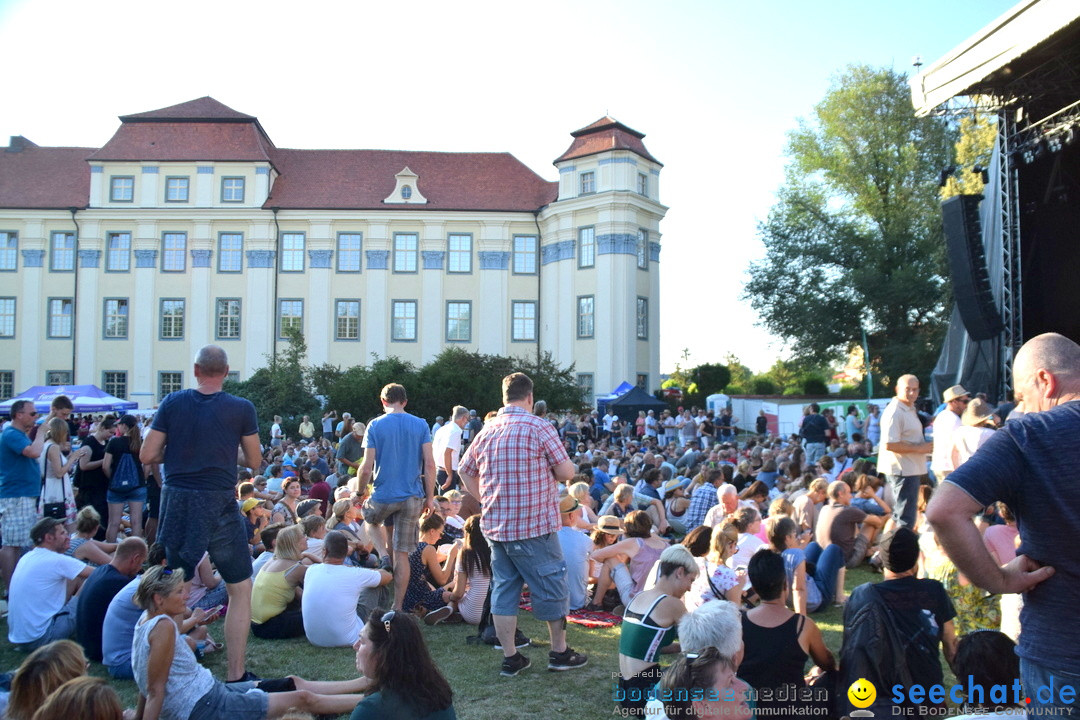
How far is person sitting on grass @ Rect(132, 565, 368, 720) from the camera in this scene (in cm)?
444

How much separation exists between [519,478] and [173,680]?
240cm

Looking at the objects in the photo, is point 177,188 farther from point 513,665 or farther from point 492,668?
point 513,665

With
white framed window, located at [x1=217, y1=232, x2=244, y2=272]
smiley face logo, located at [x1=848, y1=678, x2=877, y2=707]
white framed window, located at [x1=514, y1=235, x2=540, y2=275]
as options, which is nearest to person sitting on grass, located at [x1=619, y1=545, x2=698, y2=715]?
smiley face logo, located at [x1=848, y1=678, x2=877, y2=707]

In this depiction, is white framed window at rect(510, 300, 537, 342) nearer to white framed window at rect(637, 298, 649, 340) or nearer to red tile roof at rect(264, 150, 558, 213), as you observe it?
red tile roof at rect(264, 150, 558, 213)

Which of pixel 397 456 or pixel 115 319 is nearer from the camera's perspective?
pixel 397 456

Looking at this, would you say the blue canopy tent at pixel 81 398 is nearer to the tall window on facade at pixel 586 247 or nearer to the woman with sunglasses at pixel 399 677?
the tall window on facade at pixel 586 247

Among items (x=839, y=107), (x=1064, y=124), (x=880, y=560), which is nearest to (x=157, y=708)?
(x=880, y=560)

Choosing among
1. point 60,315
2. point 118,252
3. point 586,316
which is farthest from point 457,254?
point 60,315

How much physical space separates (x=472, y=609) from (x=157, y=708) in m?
3.22

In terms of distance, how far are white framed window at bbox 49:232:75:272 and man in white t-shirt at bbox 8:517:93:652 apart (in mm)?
41145

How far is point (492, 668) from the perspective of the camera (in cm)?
592

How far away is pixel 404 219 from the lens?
42.4 metres

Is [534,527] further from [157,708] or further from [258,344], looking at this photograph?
[258,344]

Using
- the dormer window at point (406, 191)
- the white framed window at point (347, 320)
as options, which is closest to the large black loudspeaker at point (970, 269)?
the dormer window at point (406, 191)
